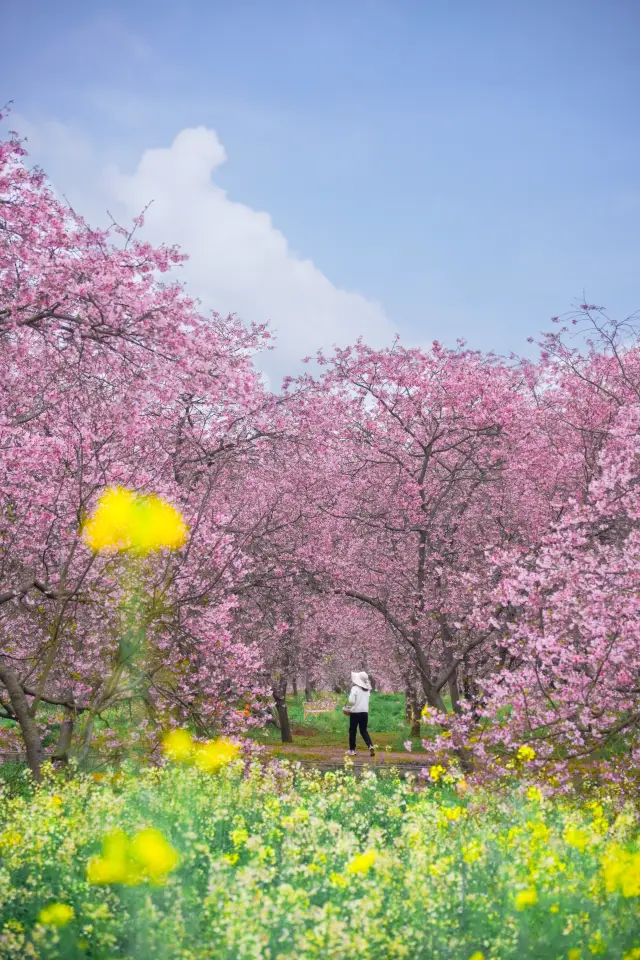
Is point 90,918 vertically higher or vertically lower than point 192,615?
lower

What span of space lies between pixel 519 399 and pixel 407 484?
2910 mm

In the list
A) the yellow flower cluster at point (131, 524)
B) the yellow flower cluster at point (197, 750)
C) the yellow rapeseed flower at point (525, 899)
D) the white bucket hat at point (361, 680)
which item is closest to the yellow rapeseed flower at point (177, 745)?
Result: the yellow flower cluster at point (197, 750)

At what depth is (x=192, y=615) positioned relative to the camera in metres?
→ 11.7

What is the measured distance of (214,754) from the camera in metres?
8.64

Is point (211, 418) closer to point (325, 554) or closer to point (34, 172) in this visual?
point (325, 554)

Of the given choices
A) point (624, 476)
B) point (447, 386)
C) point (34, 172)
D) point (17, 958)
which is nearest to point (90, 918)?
point (17, 958)

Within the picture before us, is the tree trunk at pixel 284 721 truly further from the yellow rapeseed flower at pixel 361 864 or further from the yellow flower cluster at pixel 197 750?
the yellow rapeseed flower at pixel 361 864

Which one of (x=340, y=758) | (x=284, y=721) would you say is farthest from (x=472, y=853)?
(x=284, y=721)

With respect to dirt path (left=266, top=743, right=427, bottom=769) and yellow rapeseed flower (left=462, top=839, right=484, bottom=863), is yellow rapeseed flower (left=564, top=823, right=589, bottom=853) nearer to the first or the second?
yellow rapeseed flower (left=462, top=839, right=484, bottom=863)

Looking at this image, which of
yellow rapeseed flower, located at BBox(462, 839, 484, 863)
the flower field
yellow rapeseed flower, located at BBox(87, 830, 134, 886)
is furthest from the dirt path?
yellow rapeseed flower, located at BBox(87, 830, 134, 886)

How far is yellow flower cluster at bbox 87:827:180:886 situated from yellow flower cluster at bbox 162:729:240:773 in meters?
3.90

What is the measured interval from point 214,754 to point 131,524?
289 cm

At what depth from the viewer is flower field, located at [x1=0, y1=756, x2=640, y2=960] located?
11.8 feet

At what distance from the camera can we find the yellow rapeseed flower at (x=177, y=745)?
8.71 meters
